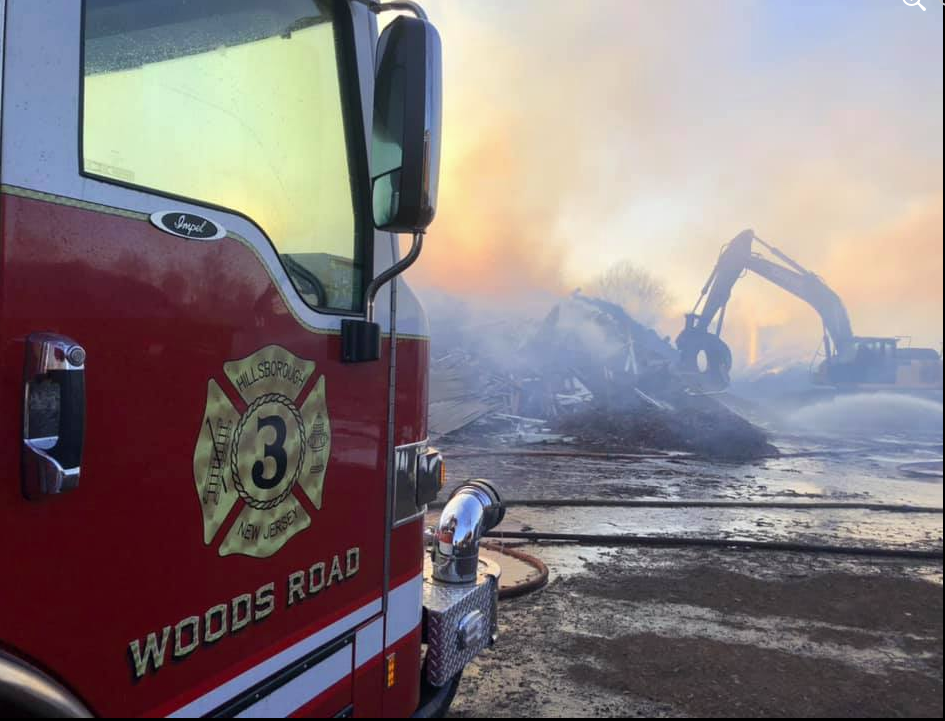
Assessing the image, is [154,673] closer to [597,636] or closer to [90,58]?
[90,58]

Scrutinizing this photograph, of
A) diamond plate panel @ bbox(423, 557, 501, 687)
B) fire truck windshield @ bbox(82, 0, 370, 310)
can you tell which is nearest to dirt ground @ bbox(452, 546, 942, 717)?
diamond plate panel @ bbox(423, 557, 501, 687)

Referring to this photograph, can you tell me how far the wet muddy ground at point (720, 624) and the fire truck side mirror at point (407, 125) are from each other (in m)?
2.68

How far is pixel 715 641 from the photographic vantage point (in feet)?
14.1

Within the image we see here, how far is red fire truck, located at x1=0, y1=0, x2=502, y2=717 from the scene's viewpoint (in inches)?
41.1

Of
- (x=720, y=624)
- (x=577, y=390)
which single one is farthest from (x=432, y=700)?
(x=577, y=390)

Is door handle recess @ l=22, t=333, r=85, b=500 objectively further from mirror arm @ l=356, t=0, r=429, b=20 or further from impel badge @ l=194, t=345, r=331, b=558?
mirror arm @ l=356, t=0, r=429, b=20

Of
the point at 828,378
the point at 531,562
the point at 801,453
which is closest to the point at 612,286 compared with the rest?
the point at 828,378

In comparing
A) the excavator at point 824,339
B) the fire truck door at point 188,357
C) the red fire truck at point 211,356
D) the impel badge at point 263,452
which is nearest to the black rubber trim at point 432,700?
the red fire truck at point 211,356

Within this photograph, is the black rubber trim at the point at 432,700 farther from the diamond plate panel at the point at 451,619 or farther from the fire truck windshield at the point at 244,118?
the fire truck windshield at the point at 244,118

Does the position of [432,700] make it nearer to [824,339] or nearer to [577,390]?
[577,390]

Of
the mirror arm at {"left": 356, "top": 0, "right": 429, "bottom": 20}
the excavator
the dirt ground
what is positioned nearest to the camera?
the mirror arm at {"left": 356, "top": 0, "right": 429, "bottom": 20}

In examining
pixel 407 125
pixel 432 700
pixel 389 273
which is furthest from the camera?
pixel 432 700

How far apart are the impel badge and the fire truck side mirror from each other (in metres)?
0.40

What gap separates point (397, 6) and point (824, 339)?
2391 centimetres
